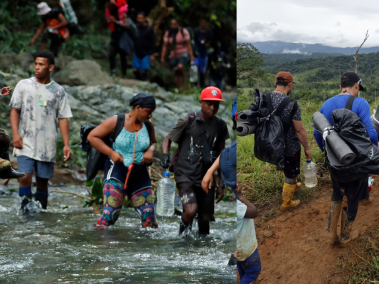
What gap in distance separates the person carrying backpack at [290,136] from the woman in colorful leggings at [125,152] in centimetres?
215

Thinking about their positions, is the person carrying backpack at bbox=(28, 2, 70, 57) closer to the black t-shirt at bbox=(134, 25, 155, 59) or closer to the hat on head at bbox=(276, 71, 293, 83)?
the black t-shirt at bbox=(134, 25, 155, 59)

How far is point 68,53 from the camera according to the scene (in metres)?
13.6

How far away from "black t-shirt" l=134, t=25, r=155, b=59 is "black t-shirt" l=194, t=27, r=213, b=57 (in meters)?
1.29

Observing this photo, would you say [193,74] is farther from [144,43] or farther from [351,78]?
[351,78]

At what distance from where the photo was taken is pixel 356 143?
213 cm

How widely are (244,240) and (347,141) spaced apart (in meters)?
0.70

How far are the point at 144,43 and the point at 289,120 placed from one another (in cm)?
1102

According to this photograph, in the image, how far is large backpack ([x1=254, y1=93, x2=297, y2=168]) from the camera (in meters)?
2.26

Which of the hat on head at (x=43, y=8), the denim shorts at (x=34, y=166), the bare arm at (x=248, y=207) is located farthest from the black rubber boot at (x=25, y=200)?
the hat on head at (x=43, y=8)

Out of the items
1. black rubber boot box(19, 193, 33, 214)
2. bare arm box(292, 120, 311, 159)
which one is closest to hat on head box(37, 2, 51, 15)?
black rubber boot box(19, 193, 33, 214)

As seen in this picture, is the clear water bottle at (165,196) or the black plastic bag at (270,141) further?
the clear water bottle at (165,196)

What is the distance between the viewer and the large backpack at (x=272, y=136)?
226 cm

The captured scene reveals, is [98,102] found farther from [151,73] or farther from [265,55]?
[265,55]

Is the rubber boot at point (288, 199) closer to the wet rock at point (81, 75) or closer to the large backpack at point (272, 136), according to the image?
Answer: the large backpack at point (272, 136)
